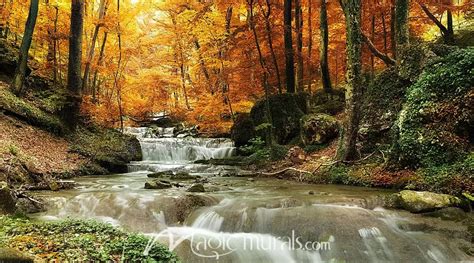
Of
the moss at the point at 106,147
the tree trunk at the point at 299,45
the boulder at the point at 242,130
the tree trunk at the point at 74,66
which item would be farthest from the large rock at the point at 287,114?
the tree trunk at the point at 74,66

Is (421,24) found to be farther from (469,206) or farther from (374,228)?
(374,228)

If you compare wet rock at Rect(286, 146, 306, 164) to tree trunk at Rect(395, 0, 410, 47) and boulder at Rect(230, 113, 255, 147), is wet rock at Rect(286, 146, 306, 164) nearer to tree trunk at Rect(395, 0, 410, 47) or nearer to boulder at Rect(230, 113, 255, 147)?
boulder at Rect(230, 113, 255, 147)

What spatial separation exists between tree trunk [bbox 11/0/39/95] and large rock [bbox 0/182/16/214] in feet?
26.5

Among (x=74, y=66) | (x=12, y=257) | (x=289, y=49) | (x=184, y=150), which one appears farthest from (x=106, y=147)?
(x=12, y=257)

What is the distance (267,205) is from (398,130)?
4573 mm

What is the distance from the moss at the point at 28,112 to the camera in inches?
479

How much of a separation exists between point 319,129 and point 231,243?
8.28 metres

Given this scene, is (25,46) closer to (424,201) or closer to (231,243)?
(231,243)

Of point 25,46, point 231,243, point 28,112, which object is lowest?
point 231,243

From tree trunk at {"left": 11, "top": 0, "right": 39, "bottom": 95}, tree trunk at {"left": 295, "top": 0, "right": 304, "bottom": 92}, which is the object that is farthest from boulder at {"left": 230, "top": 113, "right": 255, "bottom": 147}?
tree trunk at {"left": 11, "top": 0, "right": 39, "bottom": 95}

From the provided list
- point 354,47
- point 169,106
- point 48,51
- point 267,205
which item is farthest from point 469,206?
point 169,106

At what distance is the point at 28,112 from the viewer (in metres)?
12.8

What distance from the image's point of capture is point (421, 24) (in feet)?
61.3

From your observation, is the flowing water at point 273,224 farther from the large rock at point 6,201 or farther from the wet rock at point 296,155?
the wet rock at point 296,155
